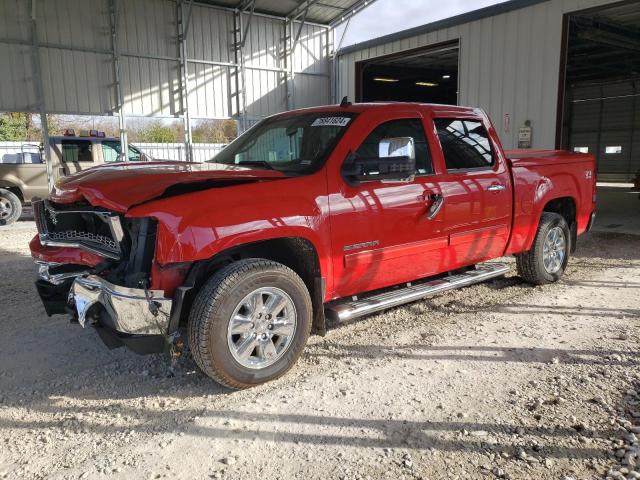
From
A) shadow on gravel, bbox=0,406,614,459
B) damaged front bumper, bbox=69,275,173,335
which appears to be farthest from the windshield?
shadow on gravel, bbox=0,406,614,459

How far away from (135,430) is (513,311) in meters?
3.66

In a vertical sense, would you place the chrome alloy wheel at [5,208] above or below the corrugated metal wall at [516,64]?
below

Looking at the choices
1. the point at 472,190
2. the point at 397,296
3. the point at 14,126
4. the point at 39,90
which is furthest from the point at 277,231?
the point at 14,126

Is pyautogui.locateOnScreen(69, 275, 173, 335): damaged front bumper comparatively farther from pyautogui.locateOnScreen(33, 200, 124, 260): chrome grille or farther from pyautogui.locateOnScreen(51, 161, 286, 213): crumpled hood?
pyautogui.locateOnScreen(51, 161, 286, 213): crumpled hood

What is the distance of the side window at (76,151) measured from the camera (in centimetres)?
1271

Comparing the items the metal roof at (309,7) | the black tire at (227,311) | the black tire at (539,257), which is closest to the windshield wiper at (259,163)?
the black tire at (227,311)

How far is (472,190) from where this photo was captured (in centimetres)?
467

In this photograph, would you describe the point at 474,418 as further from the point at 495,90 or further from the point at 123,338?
the point at 495,90

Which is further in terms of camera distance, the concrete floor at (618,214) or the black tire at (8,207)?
the black tire at (8,207)

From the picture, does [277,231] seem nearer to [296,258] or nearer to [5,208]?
[296,258]

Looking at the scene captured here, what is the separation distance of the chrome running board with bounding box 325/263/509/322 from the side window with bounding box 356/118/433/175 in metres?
1.03

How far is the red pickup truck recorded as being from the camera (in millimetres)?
3096

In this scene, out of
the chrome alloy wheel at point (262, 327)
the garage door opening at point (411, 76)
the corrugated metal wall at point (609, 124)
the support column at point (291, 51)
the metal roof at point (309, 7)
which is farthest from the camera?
the corrugated metal wall at point (609, 124)

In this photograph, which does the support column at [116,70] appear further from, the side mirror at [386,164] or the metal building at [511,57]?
the side mirror at [386,164]
